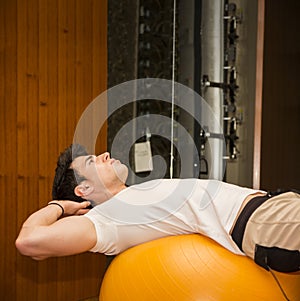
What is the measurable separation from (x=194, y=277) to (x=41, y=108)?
1.59 metres

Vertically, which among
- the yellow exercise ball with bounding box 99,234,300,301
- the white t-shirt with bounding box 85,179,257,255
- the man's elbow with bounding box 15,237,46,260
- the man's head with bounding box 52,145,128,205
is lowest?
the yellow exercise ball with bounding box 99,234,300,301

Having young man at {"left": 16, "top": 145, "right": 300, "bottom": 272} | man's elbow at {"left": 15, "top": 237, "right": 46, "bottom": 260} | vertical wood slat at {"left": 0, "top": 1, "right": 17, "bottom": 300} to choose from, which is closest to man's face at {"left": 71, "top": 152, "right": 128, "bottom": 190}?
young man at {"left": 16, "top": 145, "right": 300, "bottom": 272}

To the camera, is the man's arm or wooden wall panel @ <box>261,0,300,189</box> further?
wooden wall panel @ <box>261,0,300,189</box>

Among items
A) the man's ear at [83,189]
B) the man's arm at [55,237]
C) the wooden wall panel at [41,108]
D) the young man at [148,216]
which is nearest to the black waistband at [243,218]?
the young man at [148,216]

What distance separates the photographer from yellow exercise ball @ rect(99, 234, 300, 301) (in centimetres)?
179

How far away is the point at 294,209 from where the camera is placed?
1.85m

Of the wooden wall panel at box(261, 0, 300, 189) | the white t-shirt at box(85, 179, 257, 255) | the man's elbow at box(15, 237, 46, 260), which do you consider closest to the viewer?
the man's elbow at box(15, 237, 46, 260)

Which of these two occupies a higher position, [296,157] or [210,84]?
[210,84]

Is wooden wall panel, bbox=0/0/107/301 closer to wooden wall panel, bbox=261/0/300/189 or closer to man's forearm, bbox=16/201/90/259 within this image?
man's forearm, bbox=16/201/90/259

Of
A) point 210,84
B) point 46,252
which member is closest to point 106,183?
point 46,252

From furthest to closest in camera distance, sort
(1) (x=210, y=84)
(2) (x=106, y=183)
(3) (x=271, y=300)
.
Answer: (1) (x=210, y=84), (2) (x=106, y=183), (3) (x=271, y=300)

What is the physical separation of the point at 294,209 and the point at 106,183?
0.76 m

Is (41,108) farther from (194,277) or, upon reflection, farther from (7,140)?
(194,277)

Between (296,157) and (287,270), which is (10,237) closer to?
(287,270)
